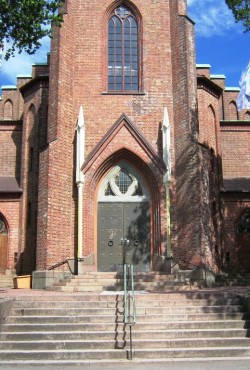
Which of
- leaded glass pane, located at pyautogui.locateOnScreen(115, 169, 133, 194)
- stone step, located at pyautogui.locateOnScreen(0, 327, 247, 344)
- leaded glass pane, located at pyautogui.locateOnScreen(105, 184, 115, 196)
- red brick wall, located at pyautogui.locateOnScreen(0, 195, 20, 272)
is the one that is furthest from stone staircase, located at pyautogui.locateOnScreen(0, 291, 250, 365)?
red brick wall, located at pyautogui.locateOnScreen(0, 195, 20, 272)

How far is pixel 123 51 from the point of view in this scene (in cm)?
1950

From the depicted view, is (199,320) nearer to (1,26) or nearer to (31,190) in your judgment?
(1,26)

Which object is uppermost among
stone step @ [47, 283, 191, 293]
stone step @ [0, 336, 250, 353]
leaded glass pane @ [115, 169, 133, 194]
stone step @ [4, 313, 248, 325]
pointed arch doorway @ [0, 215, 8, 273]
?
leaded glass pane @ [115, 169, 133, 194]

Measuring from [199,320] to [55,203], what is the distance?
324 inches

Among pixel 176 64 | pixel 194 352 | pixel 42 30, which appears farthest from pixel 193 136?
pixel 194 352

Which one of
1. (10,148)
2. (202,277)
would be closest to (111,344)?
(202,277)

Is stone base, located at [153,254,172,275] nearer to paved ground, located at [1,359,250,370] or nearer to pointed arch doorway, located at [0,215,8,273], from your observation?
pointed arch doorway, located at [0,215,8,273]

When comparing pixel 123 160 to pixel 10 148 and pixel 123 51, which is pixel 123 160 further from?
pixel 10 148

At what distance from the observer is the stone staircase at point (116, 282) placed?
1434 centimetres

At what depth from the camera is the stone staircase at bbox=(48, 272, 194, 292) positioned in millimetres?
14344

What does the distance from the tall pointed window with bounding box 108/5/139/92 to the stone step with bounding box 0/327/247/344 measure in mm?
12132

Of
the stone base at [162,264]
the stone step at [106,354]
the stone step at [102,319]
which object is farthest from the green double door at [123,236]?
the stone step at [106,354]

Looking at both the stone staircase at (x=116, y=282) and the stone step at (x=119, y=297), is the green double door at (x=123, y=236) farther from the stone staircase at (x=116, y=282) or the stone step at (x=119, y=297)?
the stone step at (x=119, y=297)

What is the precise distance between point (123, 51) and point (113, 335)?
44.7 ft
